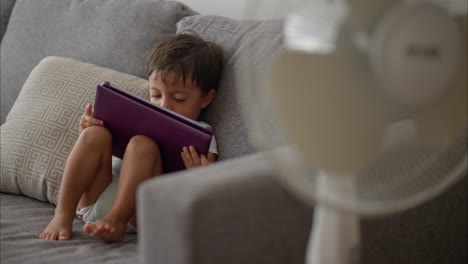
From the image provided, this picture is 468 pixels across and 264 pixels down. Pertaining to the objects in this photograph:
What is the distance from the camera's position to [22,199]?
1.83 m

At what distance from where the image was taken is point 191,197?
3.14 ft

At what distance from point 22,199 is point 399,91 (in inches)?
51.1

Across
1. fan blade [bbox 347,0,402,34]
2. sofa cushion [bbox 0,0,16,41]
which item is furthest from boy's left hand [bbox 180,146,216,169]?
sofa cushion [bbox 0,0,16,41]

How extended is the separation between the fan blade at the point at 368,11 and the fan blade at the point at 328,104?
0.12ft

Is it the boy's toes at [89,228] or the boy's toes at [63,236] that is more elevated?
the boy's toes at [89,228]

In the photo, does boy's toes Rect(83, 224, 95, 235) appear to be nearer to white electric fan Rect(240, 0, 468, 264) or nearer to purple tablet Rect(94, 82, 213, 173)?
purple tablet Rect(94, 82, 213, 173)

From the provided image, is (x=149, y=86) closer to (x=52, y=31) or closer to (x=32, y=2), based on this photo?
(x=52, y=31)

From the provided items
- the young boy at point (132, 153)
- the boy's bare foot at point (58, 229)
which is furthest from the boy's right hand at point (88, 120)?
the boy's bare foot at point (58, 229)

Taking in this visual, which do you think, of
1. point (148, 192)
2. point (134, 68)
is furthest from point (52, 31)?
point (148, 192)

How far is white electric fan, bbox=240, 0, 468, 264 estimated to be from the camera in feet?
2.68

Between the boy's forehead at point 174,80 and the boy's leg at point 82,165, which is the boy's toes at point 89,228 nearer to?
the boy's leg at point 82,165

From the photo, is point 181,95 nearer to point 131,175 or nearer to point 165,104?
point 165,104

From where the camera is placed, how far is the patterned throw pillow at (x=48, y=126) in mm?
1796

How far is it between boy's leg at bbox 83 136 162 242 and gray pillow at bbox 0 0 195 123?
399 millimetres
